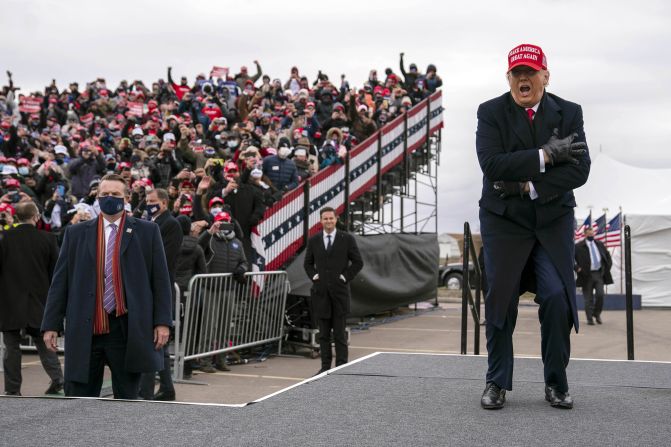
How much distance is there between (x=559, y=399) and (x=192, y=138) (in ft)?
43.4

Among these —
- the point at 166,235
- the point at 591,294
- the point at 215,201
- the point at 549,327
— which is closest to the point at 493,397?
the point at 549,327

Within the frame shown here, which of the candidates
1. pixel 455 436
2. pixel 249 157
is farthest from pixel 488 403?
pixel 249 157

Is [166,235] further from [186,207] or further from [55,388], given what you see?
[186,207]

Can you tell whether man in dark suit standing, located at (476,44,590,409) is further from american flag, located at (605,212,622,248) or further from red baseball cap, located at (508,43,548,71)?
american flag, located at (605,212,622,248)

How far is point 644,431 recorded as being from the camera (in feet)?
11.7

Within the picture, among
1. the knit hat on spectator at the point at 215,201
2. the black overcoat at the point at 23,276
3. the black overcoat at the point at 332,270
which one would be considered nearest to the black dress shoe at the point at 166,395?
the black overcoat at the point at 23,276

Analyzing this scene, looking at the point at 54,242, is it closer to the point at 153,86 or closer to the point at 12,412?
the point at 12,412

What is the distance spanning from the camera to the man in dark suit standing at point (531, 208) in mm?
4086

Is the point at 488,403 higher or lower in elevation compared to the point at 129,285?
lower

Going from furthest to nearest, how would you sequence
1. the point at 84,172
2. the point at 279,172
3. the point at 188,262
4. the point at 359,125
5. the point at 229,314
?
the point at 359,125
the point at 84,172
the point at 279,172
the point at 229,314
the point at 188,262

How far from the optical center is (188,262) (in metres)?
9.96

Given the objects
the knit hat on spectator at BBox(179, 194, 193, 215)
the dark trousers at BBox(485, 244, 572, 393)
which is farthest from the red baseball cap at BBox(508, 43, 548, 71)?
the knit hat on spectator at BBox(179, 194, 193, 215)

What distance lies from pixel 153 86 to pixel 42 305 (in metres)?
17.0

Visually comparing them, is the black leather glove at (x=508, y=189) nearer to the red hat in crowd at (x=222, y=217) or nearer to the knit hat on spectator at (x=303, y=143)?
the red hat in crowd at (x=222, y=217)
